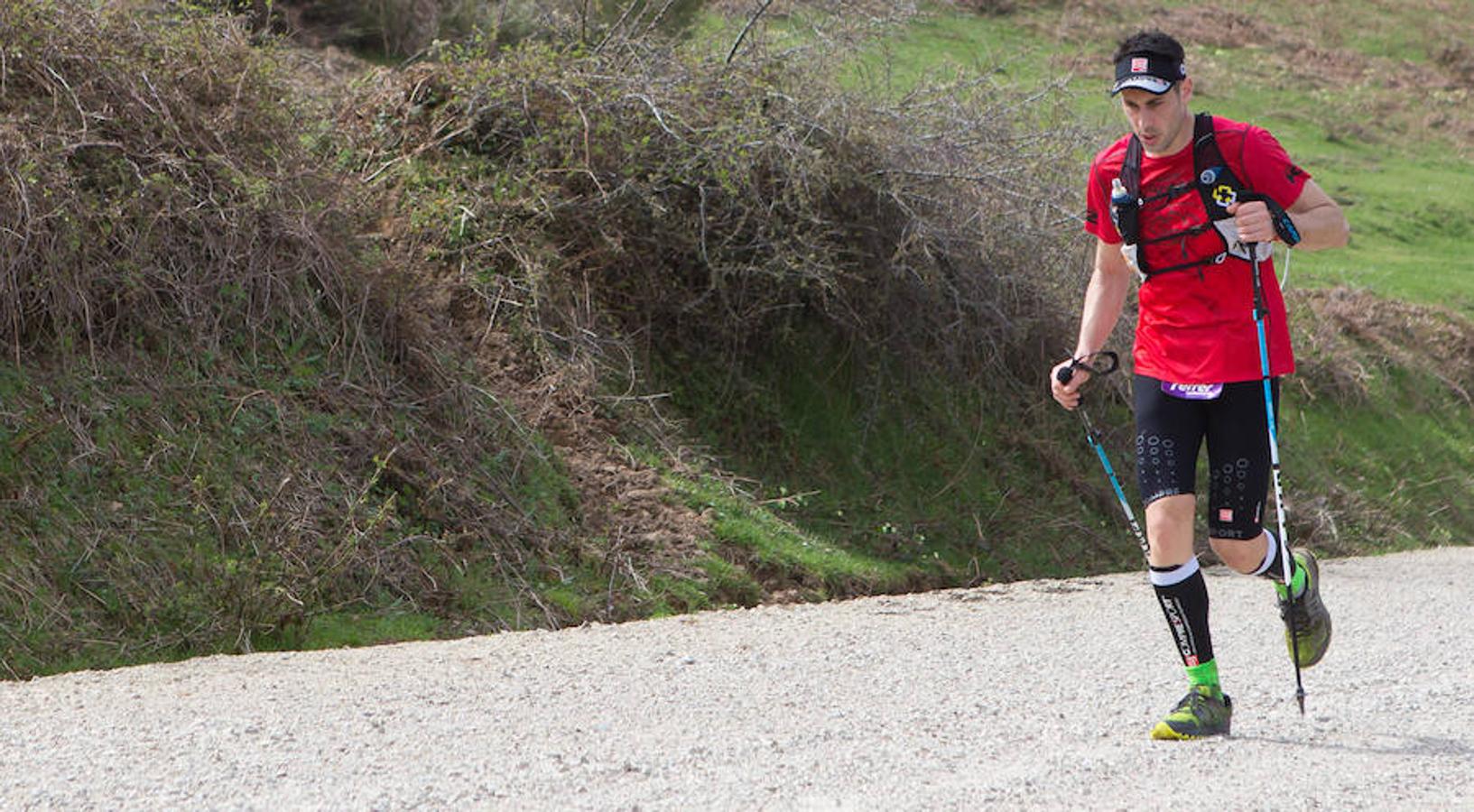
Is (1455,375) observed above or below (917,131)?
below

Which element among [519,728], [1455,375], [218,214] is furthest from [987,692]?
[1455,375]

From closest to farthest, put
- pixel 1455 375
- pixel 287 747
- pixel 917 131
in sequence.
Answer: pixel 287 747, pixel 917 131, pixel 1455 375

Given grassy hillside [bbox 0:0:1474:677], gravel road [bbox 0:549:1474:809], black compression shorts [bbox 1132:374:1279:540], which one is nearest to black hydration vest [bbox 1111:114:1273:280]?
black compression shorts [bbox 1132:374:1279:540]

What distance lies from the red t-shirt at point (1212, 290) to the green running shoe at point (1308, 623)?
888 mm

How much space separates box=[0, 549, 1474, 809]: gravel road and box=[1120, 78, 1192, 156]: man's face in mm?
2153

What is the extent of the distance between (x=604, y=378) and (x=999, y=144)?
394cm

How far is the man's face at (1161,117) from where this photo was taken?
586 centimetres

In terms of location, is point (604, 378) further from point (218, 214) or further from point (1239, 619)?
point (1239, 619)

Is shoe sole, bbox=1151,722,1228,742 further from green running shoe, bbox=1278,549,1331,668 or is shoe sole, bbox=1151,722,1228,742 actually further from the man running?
green running shoe, bbox=1278,549,1331,668

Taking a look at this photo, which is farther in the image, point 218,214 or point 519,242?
point 519,242

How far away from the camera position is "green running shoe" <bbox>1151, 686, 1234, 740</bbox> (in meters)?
5.83

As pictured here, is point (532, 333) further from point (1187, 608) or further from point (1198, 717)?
point (1198, 717)

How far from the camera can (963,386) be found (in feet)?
44.8

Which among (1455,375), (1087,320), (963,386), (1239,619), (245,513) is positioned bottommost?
(1455,375)
